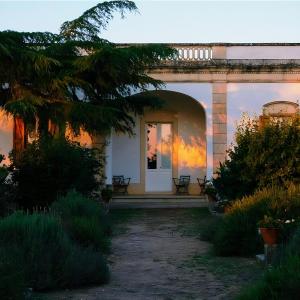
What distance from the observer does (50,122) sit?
1622 cm

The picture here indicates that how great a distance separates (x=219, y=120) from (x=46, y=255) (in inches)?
501

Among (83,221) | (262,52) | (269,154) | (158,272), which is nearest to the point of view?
(158,272)

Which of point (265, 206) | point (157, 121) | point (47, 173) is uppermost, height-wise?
point (157, 121)

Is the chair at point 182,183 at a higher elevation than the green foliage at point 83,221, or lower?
higher

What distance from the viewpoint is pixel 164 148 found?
20906mm

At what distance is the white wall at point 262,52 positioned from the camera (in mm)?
18922

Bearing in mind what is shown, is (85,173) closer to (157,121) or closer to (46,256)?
(46,256)

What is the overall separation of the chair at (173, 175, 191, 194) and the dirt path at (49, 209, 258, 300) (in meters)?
7.40

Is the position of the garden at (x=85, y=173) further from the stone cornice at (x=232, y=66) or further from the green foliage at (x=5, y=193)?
the stone cornice at (x=232, y=66)

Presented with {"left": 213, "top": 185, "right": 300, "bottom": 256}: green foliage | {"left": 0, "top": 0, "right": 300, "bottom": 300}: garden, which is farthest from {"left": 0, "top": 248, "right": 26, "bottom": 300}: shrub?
{"left": 213, "top": 185, "right": 300, "bottom": 256}: green foliage

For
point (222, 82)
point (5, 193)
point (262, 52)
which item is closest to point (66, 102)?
point (5, 193)

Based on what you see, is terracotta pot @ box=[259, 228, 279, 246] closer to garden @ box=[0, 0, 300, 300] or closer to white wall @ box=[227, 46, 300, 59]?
garden @ box=[0, 0, 300, 300]

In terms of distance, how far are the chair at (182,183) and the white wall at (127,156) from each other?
4.59ft

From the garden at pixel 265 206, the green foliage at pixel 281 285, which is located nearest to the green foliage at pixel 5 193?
the garden at pixel 265 206
